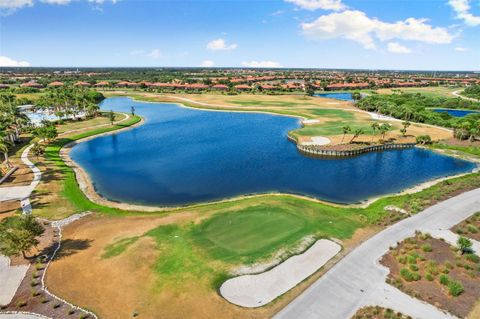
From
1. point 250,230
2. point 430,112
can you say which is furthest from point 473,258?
point 430,112

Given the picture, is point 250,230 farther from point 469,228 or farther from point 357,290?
point 469,228

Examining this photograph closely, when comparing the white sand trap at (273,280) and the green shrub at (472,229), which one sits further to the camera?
the green shrub at (472,229)

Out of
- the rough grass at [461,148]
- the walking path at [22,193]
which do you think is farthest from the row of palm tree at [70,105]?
the rough grass at [461,148]

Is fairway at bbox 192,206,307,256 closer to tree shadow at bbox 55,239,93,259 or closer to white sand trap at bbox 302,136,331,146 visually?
tree shadow at bbox 55,239,93,259

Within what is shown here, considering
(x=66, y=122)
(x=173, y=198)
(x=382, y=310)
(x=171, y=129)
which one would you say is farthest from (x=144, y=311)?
(x=66, y=122)

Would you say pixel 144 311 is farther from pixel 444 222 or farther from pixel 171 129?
pixel 171 129

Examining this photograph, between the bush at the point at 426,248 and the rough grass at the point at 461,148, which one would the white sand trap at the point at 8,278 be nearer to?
the bush at the point at 426,248

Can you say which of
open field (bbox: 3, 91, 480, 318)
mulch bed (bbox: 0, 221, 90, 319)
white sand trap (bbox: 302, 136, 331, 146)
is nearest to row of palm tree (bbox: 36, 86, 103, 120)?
open field (bbox: 3, 91, 480, 318)
